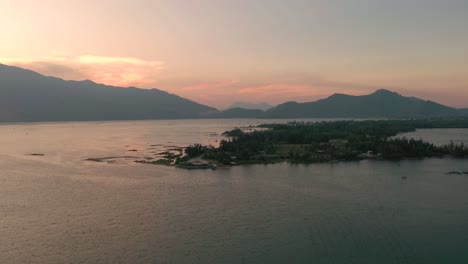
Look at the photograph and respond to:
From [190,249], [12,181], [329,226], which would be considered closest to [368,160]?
[329,226]

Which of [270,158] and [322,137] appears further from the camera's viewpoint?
[322,137]

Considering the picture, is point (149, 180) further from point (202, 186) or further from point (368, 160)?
point (368, 160)

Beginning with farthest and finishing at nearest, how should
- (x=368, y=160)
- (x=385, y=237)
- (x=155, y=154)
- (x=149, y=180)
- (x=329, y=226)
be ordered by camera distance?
(x=155, y=154), (x=368, y=160), (x=149, y=180), (x=329, y=226), (x=385, y=237)

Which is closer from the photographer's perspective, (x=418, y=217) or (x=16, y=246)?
(x=16, y=246)

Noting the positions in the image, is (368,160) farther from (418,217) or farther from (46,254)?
(46,254)

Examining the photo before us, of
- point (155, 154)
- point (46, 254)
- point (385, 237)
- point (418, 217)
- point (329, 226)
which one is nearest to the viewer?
point (46, 254)

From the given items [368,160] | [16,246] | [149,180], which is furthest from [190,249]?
[368,160]
